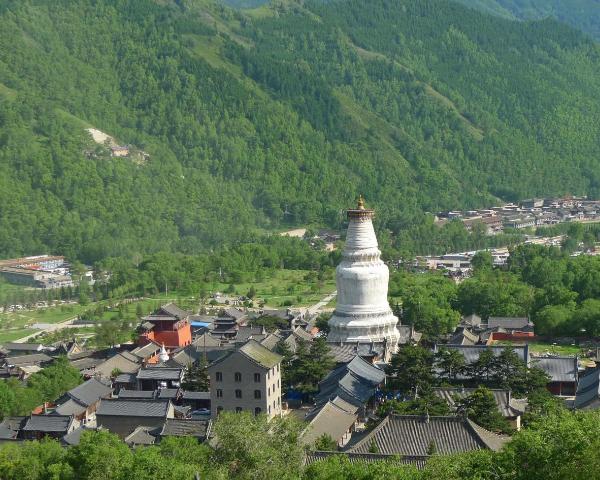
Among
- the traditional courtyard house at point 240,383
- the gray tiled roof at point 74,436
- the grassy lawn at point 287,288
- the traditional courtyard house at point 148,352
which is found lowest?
the grassy lawn at point 287,288

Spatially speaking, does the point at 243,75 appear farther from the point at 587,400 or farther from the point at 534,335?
the point at 587,400

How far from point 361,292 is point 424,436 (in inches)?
833

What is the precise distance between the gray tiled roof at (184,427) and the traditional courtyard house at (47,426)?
13.3 ft

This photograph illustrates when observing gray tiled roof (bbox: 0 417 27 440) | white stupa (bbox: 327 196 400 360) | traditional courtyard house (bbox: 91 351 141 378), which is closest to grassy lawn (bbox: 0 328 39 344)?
traditional courtyard house (bbox: 91 351 141 378)

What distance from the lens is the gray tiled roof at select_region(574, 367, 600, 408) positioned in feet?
142

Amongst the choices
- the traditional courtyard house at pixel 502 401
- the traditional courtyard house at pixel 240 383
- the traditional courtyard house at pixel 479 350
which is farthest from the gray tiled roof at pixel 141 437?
the traditional courtyard house at pixel 479 350

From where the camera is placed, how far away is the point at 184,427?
41.9 meters

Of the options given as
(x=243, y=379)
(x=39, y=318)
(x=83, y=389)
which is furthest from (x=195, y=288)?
(x=243, y=379)

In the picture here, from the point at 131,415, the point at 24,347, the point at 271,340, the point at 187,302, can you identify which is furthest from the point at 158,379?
the point at 187,302

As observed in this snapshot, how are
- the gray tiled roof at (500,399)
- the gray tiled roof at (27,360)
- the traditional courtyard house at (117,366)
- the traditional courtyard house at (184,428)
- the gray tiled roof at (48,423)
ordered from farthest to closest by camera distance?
the gray tiled roof at (27,360), the traditional courtyard house at (117,366), the gray tiled roof at (48,423), the gray tiled roof at (500,399), the traditional courtyard house at (184,428)

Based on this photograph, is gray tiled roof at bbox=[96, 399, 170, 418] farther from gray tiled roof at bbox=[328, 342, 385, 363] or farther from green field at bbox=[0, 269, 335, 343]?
green field at bbox=[0, 269, 335, 343]

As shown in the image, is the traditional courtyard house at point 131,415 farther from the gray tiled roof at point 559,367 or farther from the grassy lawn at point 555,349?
the grassy lawn at point 555,349

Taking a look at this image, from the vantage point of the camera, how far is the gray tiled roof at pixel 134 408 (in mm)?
44188

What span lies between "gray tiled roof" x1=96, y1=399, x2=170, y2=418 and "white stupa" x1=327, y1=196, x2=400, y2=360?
13585 mm
